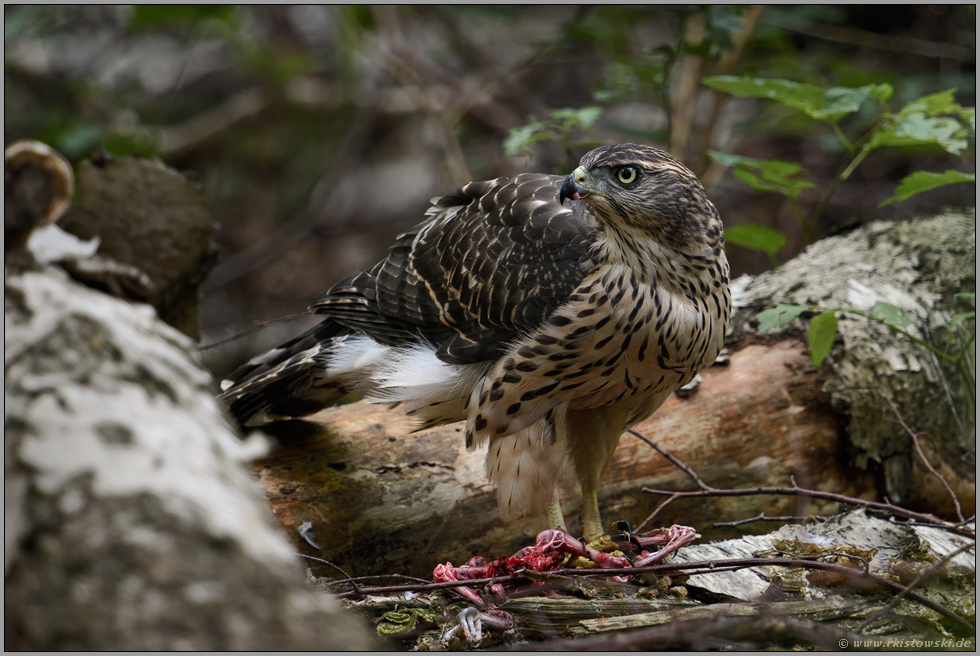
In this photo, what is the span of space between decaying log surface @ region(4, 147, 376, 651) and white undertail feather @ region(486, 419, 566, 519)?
1.61 m

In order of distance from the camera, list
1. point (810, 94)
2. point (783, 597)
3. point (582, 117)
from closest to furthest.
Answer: point (783, 597), point (810, 94), point (582, 117)

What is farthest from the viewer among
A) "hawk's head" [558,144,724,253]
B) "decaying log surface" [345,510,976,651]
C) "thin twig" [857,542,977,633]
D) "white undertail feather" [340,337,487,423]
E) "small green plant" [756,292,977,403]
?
"small green plant" [756,292,977,403]

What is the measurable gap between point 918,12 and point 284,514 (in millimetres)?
8100

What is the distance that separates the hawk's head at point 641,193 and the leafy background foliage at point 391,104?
10.4 ft

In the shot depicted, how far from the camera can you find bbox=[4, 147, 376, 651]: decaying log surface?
44.2 inches

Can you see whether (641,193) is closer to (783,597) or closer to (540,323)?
(540,323)

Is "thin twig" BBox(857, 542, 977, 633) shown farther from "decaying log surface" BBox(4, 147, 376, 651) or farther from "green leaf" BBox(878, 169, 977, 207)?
"green leaf" BBox(878, 169, 977, 207)

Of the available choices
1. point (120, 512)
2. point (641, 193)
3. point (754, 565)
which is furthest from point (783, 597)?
point (120, 512)

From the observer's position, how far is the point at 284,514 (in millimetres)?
3059

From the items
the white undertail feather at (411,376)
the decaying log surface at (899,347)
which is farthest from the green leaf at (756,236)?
the white undertail feather at (411,376)

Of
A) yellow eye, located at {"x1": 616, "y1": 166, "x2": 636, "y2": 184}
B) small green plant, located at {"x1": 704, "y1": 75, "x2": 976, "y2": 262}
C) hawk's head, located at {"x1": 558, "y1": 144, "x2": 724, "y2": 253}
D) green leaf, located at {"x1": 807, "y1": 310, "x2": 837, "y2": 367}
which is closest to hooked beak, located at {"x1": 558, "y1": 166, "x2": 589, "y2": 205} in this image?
hawk's head, located at {"x1": 558, "y1": 144, "x2": 724, "y2": 253}

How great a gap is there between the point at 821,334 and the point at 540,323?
52.6 inches

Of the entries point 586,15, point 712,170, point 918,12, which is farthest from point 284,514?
point 918,12

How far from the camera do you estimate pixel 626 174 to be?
2.75m
